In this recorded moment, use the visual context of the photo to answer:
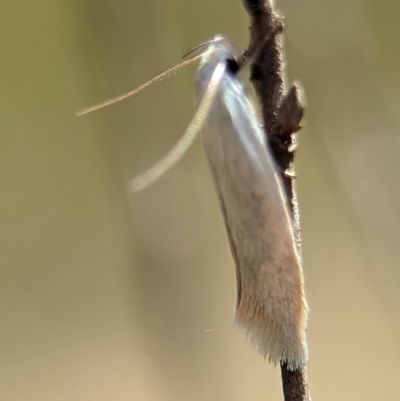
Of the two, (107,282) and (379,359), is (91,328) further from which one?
(379,359)

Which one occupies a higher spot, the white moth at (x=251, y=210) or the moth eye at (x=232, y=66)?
the moth eye at (x=232, y=66)

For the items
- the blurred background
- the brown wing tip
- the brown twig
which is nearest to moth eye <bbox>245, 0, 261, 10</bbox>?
the brown twig

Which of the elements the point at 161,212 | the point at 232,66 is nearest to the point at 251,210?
the point at 232,66

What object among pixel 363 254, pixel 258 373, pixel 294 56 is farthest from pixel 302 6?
pixel 258 373

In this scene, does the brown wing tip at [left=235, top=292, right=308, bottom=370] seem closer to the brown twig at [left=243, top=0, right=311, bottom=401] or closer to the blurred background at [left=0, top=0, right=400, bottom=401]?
the brown twig at [left=243, top=0, right=311, bottom=401]

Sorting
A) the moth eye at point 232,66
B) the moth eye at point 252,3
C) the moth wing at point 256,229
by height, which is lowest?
the moth wing at point 256,229

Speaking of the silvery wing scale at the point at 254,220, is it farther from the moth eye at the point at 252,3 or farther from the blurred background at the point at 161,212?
the blurred background at the point at 161,212

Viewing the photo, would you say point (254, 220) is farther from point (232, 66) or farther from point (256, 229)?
point (232, 66)

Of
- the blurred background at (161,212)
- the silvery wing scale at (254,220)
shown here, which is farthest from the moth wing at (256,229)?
the blurred background at (161,212)
